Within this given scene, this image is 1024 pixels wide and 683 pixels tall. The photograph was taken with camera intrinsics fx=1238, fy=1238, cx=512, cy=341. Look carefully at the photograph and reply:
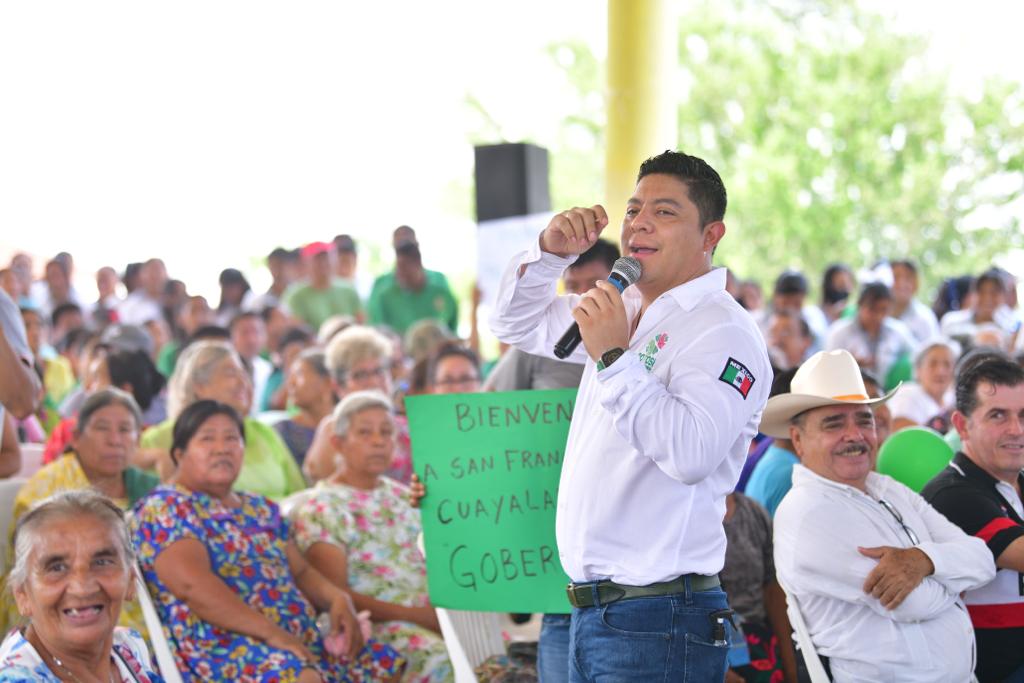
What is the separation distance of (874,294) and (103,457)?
559cm

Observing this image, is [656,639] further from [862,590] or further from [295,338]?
[295,338]

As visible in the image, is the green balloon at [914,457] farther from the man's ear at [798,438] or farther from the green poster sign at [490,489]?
the green poster sign at [490,489]

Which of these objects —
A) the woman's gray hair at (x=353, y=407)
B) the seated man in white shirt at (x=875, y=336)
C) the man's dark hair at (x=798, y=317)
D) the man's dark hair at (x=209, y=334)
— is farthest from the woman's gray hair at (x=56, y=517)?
the man's dark hair at (x=798, y=317)

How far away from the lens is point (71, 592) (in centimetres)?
291

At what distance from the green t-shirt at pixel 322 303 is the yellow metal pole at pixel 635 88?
4336mm

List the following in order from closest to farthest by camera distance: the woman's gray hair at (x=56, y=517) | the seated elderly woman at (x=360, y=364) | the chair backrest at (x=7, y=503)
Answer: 1. the woman's gray hair at (x=56, y=517)
2. the chair backrest at (x=7, y=503)
3. the seated elderly woman at (x=360, y=364)

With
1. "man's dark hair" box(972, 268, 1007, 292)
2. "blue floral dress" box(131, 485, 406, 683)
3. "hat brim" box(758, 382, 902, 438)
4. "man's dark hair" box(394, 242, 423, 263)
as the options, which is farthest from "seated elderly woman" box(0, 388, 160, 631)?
"man's dark hair" box(972, 268, 1007, 292)

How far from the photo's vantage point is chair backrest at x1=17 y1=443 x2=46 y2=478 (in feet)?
17.3

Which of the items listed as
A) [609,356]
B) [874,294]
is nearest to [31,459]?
[609,356]

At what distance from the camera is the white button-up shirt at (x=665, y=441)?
233cm

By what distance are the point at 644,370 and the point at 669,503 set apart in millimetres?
303

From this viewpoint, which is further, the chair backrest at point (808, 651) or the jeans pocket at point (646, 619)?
the chair backrest at point (808, 651)

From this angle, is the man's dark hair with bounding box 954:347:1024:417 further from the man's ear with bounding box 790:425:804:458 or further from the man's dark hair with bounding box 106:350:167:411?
the man's dark hair with bounding box 106:350:167:411

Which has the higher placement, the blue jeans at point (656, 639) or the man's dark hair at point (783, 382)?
the man's dark hair at point (783, 382)
